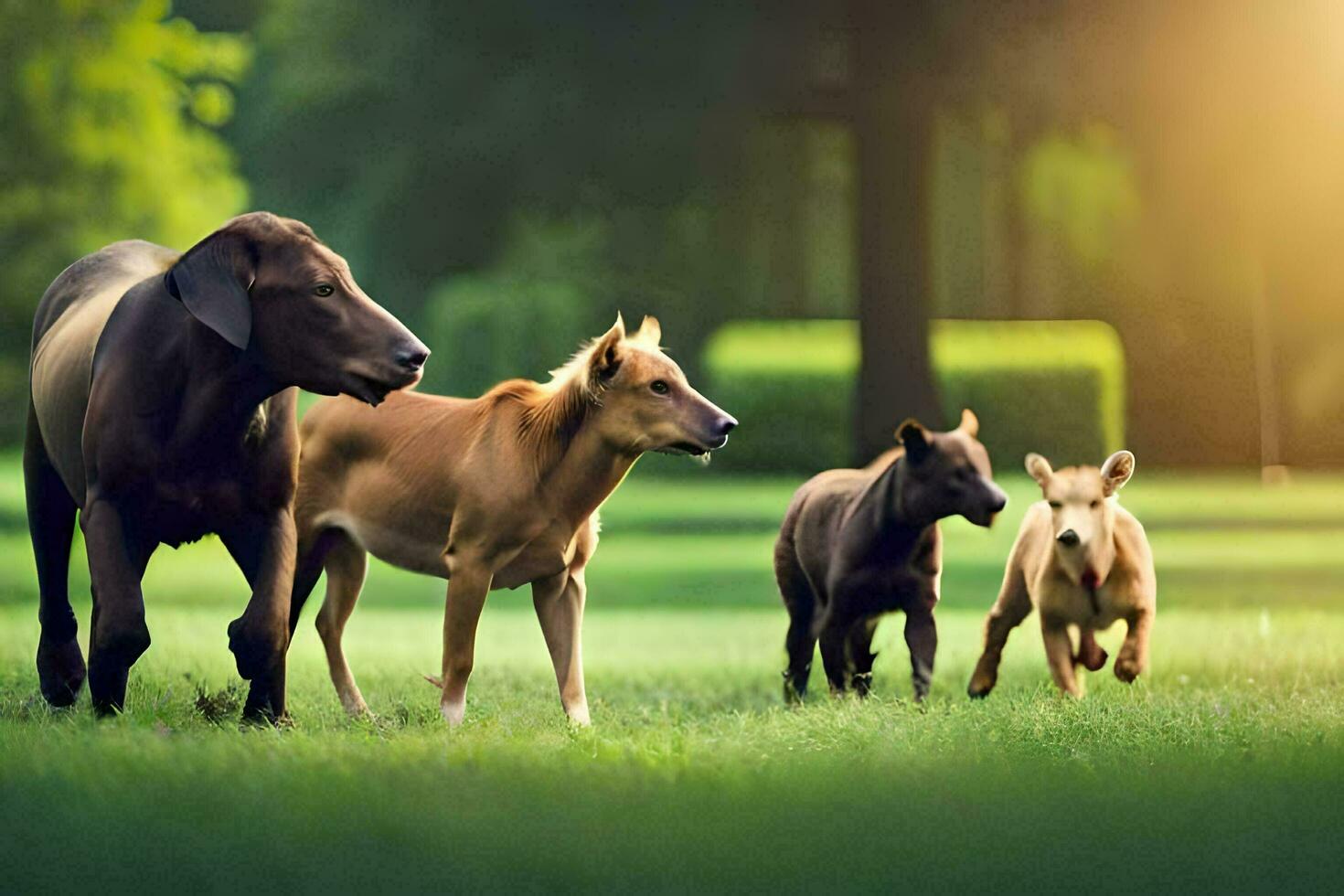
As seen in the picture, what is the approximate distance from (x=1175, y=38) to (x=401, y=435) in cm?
745

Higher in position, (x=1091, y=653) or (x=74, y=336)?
(x=74, y=336)

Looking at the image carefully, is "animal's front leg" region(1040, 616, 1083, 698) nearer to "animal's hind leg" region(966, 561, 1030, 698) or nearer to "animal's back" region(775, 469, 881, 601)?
"animal's hind leg" region(966, 561, 1030, 698)

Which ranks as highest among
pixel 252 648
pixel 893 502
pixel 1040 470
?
pixel 1040 470

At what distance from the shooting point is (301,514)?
7473 millimetres

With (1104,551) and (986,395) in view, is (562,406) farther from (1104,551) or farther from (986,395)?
(986,395)

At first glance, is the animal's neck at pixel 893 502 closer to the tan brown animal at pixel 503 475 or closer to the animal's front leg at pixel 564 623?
the tan brown animal at pixel 503 475

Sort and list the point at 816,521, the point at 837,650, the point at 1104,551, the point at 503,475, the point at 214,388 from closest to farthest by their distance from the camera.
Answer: the point at 214,388 < the point at 503,475 < the point at 1104,551 < the point at 837,650 < the point at 816,521

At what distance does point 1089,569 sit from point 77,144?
10.0 m

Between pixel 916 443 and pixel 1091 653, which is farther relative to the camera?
pixel 1091 653

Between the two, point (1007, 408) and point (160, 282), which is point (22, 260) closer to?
point (1007, 408)

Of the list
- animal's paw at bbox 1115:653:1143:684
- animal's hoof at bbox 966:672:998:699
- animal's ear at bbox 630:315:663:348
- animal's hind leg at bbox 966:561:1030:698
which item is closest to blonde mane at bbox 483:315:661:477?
animal's ear at bbox 630:315:663:348

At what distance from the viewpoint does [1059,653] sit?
7.85 metres

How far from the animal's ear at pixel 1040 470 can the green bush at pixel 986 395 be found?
572cm

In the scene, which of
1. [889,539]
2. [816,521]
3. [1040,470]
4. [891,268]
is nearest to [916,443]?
[889,539]
